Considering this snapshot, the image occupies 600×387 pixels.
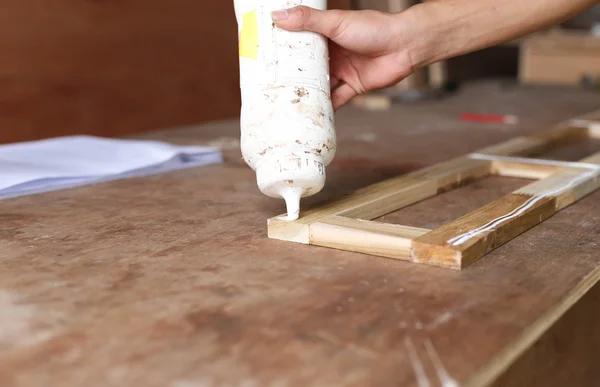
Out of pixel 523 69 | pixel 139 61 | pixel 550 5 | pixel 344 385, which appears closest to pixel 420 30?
pixel 550 5

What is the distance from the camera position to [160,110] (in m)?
2.36

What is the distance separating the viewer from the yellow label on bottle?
34.0 inches

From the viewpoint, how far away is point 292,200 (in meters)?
0.87

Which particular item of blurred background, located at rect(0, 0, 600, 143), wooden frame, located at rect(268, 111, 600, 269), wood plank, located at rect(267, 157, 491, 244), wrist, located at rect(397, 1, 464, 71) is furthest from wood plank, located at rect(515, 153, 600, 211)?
blurred background, located at rect(0, 0, 600, 143)

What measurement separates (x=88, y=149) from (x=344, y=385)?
104cm

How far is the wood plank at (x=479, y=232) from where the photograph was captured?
78 centimetres

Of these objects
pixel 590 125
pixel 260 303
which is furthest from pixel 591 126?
pixel 260 303

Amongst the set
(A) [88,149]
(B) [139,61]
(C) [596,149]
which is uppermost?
(B) [139,61]

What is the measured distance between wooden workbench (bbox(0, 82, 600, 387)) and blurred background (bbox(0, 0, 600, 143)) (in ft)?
3.00

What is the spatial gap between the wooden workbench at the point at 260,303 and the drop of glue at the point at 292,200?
41mm

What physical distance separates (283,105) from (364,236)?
0.18 meters

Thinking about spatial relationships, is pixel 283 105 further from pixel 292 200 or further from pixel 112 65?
pixel 112 65

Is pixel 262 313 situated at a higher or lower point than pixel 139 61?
lower

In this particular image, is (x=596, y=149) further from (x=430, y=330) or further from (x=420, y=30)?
(x=430, y=330)
